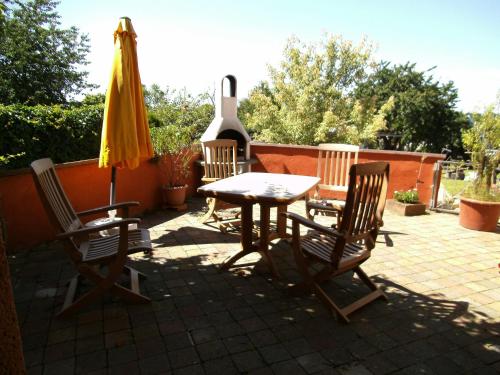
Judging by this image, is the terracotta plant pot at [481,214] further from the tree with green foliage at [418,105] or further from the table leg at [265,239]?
the tree with green foliage at [418,105]

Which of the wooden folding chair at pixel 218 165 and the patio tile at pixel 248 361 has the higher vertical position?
the wooden folding chair at pixel 218 165

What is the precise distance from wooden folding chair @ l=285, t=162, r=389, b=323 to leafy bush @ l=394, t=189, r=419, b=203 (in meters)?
3.52

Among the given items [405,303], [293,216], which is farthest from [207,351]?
[405,303]

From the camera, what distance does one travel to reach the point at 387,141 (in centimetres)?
3712

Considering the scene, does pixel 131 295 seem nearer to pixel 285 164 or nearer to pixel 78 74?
pixel 285 164

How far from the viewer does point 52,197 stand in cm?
271

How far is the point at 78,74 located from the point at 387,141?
3137 cm

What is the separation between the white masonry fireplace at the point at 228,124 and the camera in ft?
23.5

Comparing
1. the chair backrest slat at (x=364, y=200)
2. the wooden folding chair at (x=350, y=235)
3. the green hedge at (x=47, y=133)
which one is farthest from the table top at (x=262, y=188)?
the green hedge at (x=47, y=133)

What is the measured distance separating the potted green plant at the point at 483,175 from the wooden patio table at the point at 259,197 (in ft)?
9.88

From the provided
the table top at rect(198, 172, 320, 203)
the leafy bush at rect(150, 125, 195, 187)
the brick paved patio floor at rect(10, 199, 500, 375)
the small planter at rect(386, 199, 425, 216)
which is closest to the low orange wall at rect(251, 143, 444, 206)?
the small planter at rect(386, 199, 425, 216)

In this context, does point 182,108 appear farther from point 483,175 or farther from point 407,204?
point 483,175

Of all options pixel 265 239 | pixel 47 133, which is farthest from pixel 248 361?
pixel 47 133

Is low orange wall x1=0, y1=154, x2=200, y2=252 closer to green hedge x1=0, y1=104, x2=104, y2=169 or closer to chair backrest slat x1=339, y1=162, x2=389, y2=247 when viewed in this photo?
green hedge x1=0, y1=104, x2=104, y2=169
